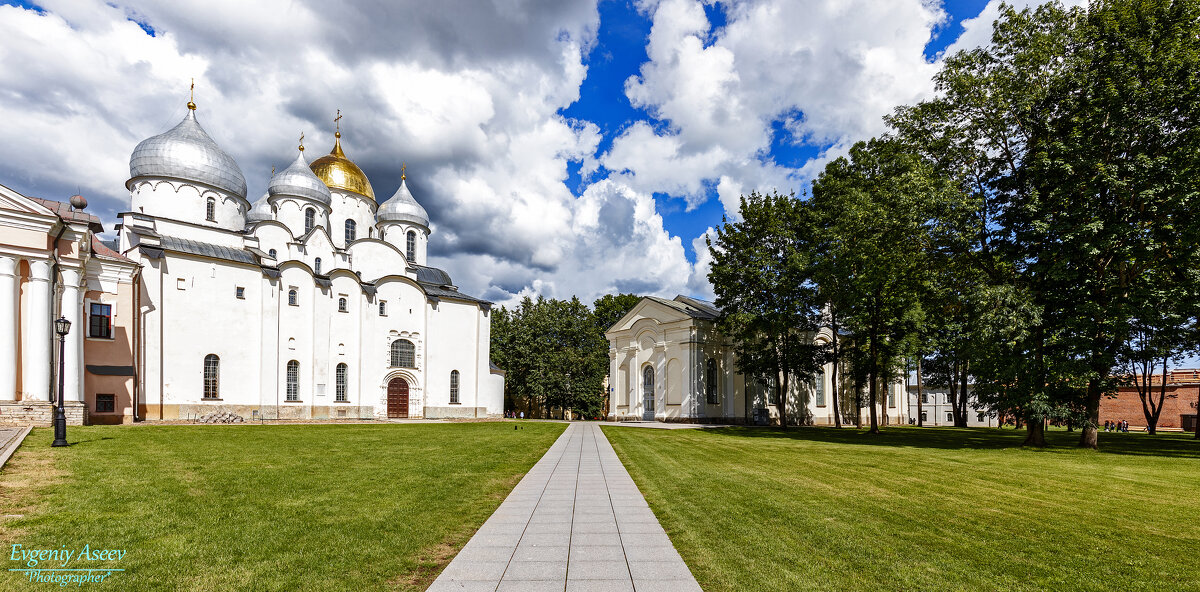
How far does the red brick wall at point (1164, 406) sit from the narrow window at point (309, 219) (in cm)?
6409

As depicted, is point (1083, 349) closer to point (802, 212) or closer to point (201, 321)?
point (802, 212)

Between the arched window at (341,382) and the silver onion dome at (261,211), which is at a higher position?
the silver onion dome at (261,211)

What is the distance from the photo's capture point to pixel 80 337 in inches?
987

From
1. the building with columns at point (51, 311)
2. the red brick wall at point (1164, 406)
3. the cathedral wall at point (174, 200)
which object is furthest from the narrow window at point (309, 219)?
the red brick wall at point (1164, 406)

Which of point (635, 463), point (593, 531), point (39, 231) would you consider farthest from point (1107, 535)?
point (39, 231)

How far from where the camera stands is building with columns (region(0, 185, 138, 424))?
22453 millimetres

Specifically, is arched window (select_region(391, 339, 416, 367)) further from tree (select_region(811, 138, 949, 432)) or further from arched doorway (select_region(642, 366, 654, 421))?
tree (select_region(811, 138, 949, 432))

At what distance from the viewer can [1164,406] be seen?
52.5 m

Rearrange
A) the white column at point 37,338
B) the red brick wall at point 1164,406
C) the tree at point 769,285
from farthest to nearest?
the red brick wall at point 1164,406, the tree at point 769,285, the white column at point 37,338

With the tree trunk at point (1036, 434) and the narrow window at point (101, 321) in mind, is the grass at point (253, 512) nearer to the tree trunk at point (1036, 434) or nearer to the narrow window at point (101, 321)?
the tree trunk at point (1036, 434)

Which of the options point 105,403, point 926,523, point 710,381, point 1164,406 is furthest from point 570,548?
point 1164,406

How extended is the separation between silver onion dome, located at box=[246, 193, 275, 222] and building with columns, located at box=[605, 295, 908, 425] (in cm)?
2603

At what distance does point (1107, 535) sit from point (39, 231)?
106ft

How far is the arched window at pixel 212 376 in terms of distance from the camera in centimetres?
3428
